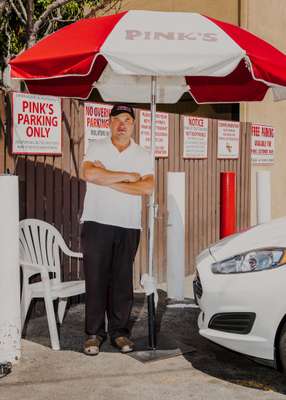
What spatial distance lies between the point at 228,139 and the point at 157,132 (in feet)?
7.80

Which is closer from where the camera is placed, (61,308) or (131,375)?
(131,375)

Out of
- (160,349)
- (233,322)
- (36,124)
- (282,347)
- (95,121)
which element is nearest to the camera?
(282,347)

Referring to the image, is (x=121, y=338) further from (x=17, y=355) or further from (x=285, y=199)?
(x=285, y=199)

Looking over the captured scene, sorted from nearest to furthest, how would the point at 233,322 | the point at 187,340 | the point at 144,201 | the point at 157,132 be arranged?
the point at 233,322, the point at 187,340, the point at 144,201, the point at 157,132

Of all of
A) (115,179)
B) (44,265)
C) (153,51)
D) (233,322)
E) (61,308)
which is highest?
(153,51)

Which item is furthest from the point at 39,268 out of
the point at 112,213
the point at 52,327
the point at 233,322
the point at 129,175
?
the point at 233,322

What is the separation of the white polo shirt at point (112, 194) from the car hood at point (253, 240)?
2.37ft

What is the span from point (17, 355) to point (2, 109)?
2291 mm

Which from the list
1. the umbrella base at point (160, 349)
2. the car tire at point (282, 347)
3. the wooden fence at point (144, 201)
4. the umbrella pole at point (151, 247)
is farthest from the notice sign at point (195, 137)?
the car tire at point (282, 347)

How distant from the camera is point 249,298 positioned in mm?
4375

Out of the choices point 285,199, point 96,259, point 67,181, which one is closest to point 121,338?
point 96,259

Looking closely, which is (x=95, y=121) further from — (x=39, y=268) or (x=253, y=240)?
(x=253, y=240)

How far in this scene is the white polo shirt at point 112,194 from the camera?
5133 mm

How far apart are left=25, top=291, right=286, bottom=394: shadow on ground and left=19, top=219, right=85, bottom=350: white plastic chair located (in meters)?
0.22
